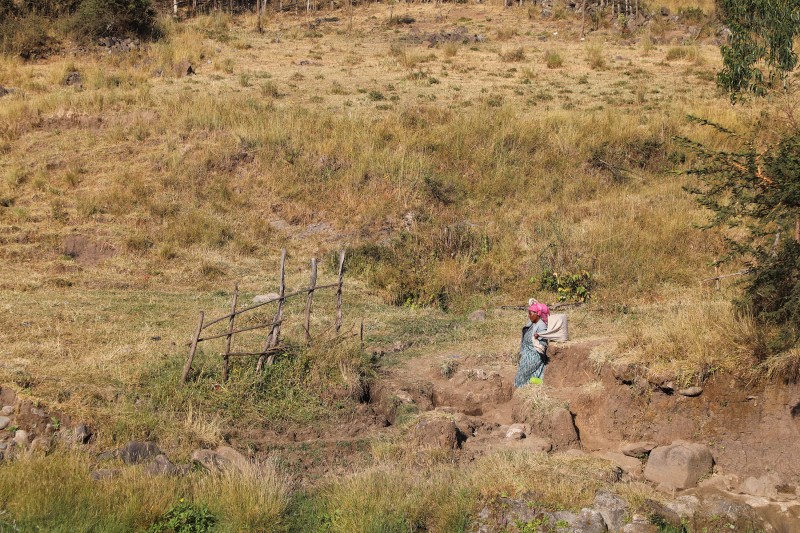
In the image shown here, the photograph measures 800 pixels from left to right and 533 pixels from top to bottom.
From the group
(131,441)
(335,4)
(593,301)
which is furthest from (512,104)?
(335,4)

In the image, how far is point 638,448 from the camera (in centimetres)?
726

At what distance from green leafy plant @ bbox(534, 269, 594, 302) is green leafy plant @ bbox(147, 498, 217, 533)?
699 cm

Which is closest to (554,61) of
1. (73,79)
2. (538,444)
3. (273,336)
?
(73,79)

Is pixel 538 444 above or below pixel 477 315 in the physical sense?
above

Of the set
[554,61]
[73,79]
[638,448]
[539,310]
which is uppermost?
[554,61]

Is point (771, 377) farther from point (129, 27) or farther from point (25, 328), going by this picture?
point (129, 27)

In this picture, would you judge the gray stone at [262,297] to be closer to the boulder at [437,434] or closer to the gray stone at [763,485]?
the boulder at [437,434]

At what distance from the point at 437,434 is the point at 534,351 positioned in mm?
1913

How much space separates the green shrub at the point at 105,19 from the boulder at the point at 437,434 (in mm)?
19372

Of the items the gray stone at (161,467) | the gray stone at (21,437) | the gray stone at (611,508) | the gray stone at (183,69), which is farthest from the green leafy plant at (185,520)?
the gray stone at (183,69)

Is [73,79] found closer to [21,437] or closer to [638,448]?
[21,437]

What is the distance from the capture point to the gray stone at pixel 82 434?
22.2ft

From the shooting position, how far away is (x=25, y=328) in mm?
9242

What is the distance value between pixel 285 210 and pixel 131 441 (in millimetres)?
8499
